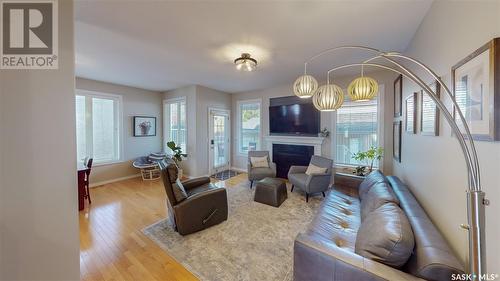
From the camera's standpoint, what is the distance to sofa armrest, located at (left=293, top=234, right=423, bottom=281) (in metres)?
1.08

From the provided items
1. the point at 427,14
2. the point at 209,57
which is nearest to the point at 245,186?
the point at 209,57

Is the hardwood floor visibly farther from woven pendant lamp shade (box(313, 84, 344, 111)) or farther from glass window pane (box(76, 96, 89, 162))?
woven pendant lamp shade (box(313, 84, 344, 111))

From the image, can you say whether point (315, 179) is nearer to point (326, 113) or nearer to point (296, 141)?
point (296, 141)

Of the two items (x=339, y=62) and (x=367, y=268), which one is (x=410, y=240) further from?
(x=339, y=62)

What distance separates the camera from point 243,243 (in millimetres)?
2248

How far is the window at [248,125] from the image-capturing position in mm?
5641

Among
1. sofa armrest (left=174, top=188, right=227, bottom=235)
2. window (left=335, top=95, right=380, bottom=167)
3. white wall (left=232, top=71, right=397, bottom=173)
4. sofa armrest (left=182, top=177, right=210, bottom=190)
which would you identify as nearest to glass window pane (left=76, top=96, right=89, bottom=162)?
sofa armrest (left=182, top=177, right=210, bottom=190)

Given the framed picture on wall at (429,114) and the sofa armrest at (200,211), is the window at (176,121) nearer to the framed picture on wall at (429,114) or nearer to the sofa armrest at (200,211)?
the sofa armrest at (200,211)

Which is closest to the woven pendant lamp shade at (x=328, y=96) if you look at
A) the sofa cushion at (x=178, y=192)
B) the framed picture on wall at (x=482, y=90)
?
the framed picture on wall at (x=482, y=90)

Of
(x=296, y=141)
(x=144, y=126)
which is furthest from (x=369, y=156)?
(x=144, y=126)

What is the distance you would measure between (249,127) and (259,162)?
64.4 inches

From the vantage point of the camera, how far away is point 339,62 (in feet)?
10.7

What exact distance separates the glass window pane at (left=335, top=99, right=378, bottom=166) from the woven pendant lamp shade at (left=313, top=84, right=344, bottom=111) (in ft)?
8.38

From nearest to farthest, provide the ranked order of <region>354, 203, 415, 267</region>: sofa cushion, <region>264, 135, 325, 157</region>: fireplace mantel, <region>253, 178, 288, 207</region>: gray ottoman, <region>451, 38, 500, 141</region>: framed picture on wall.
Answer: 1. <region>451, 38, 500, 141</region>: framed picture on wall
2. <region>354, 203, 415, 267</region>: sofa cushion
3. <region>253, 178, 288, 207</region>: gray ottoman
4. <region>264, 135, 325, 157</region>: fireplace mantel
